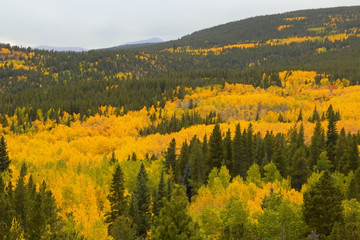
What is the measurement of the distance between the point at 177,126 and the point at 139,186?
104367 millimetres

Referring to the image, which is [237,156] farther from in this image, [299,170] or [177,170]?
[177,170]

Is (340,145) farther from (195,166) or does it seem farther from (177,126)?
(177,126)

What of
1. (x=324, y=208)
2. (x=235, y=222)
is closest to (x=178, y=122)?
(x=235, y=222)

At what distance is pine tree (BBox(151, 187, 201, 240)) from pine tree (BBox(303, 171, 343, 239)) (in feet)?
48.9

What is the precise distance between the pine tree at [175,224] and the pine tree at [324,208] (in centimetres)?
1490

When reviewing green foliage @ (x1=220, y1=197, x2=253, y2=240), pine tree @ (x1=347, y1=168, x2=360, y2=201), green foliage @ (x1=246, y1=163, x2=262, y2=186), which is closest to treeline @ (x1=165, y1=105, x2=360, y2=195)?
green foliage @ (x1=246, y1=163, x2=262, y2=186)

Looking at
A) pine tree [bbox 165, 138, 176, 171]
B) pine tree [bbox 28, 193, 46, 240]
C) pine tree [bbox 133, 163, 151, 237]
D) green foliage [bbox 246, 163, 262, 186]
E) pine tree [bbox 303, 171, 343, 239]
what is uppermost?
pine tree [bbox 303, 171, 343, 239]

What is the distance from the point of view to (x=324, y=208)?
3306cm

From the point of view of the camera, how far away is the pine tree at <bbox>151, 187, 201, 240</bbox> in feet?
77.3

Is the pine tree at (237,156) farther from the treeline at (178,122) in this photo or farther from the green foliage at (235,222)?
the treeline at (178,122)

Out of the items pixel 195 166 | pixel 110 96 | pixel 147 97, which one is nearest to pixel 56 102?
pixel 110 96

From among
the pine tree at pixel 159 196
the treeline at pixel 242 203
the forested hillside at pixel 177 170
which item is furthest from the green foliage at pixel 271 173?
the pine tree at pixel 159 196

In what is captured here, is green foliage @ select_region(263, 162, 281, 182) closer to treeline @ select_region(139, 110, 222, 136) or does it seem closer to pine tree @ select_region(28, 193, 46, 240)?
pine tree @ select_region(28, 193, 46, 240)

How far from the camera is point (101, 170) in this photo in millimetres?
86000
